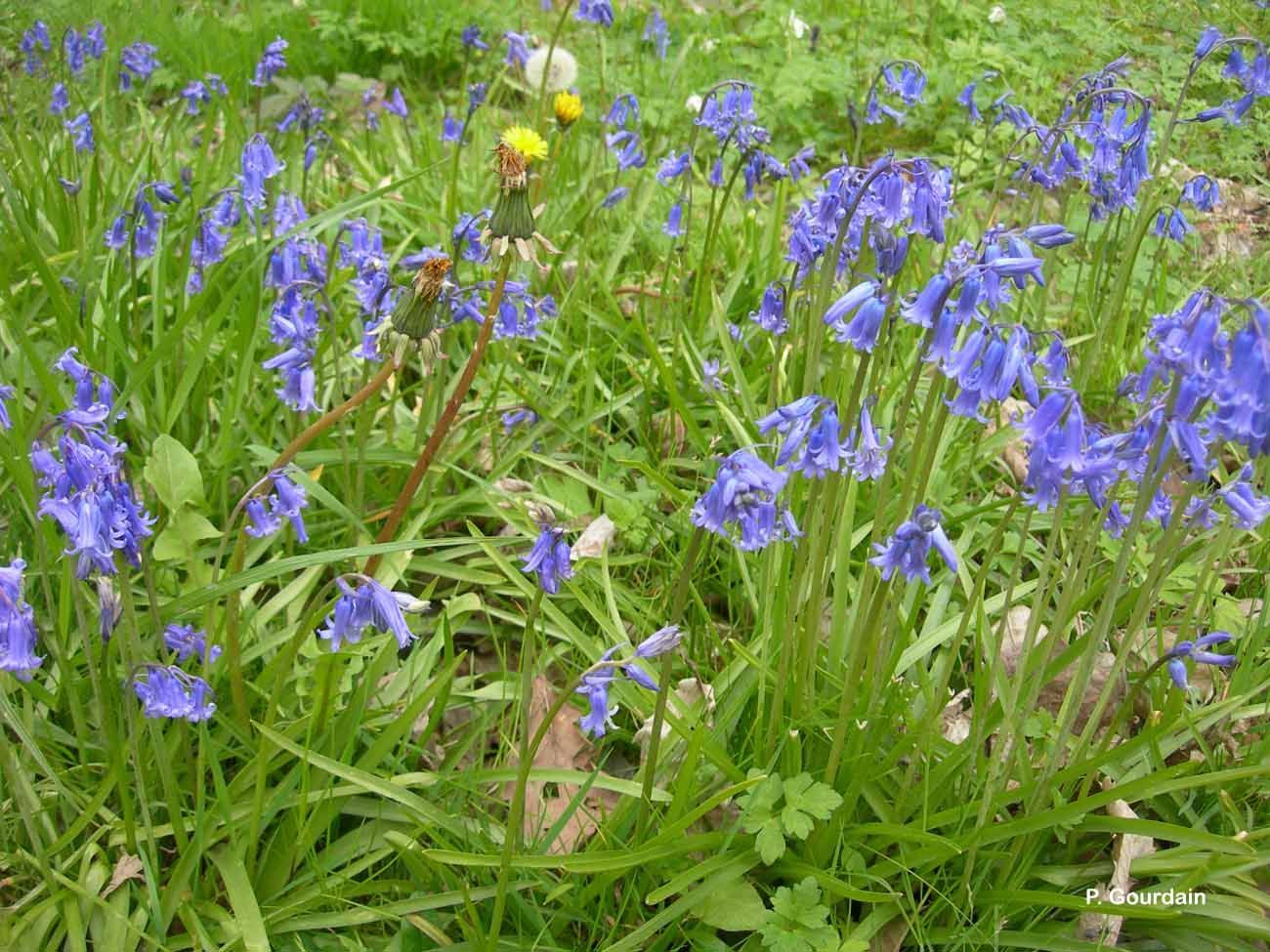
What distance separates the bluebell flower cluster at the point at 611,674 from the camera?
224 cm

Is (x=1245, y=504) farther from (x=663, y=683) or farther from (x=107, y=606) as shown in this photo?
(x=107, y=606)

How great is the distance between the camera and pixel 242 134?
5.16 meters

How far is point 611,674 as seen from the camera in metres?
2.40

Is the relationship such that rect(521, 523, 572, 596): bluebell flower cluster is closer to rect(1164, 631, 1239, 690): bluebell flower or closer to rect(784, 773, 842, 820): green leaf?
rect(784, 773, 842, 820): green leaf

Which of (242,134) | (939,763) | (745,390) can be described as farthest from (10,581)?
(242,134)

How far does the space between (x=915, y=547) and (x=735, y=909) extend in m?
0.97

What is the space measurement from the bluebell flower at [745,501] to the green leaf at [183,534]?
154 cm

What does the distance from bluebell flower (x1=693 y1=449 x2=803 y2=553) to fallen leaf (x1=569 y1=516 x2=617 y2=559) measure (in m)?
1.40

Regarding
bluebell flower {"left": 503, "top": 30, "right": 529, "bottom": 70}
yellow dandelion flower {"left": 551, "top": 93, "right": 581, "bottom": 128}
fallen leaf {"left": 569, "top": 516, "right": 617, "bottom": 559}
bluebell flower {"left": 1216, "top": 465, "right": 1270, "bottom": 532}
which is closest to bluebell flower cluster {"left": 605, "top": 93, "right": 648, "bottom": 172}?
yellow dandelion flower {"left": 551, "top": 93, "right": 581, "bottom": 128}

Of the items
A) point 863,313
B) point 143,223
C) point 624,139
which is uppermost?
point 863,313

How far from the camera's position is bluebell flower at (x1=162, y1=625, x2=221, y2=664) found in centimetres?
277

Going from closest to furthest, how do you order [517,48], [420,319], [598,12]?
[420,319], [598,12], [517,48]

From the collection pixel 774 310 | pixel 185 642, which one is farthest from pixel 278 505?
pixel 774 310

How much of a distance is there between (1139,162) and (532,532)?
6.64 feet
